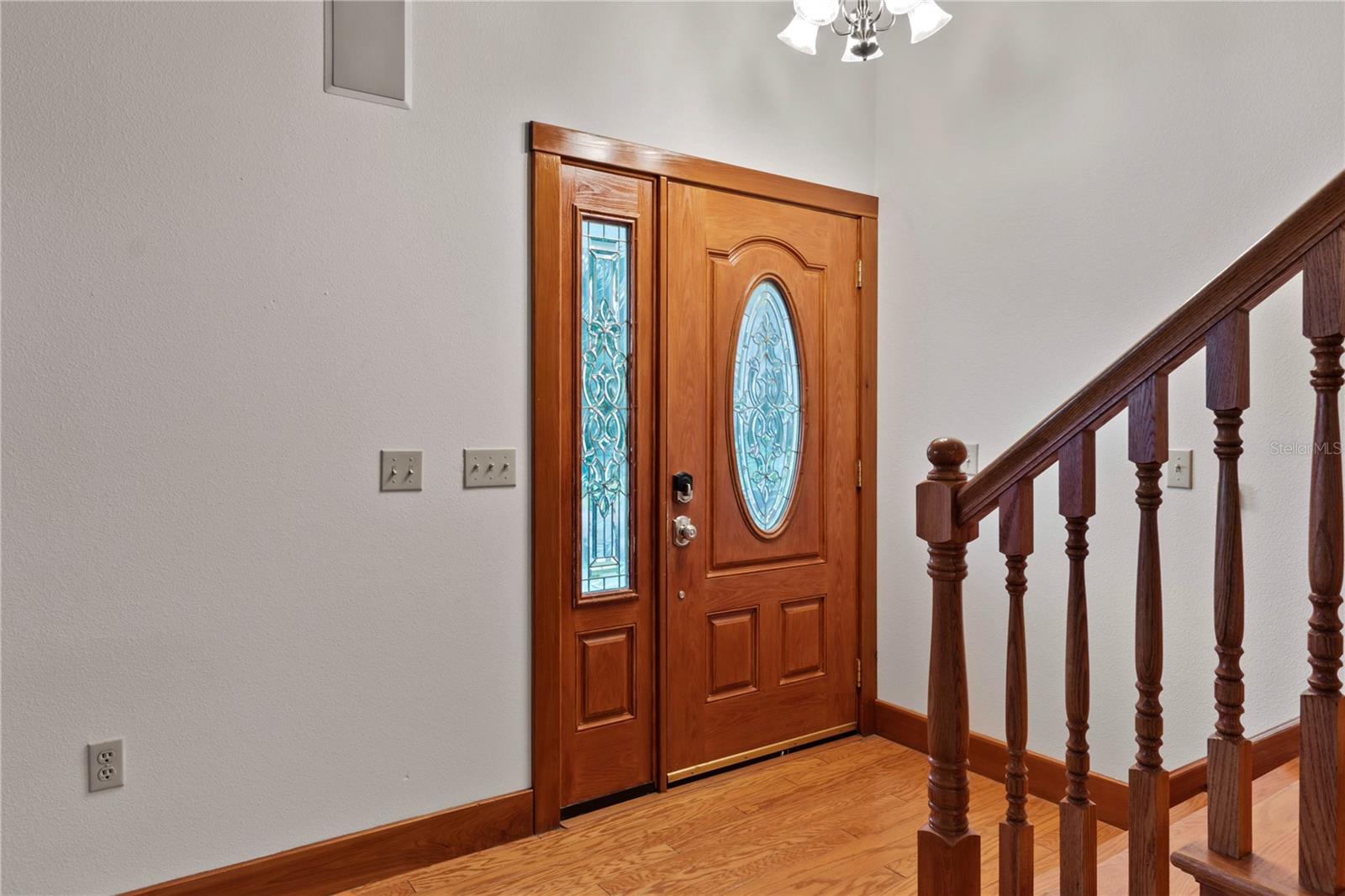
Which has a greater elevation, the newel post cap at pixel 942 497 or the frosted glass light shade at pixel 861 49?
the frosted glass light shade at pixel 861 49

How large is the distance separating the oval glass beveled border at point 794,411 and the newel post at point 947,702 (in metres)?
1.40

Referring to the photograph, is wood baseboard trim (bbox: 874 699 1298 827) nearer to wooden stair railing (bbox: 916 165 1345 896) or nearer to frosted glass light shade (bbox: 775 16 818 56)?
wooden stair railing (bbox: 916 165 1345 896)

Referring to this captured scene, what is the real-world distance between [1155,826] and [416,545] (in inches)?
70.7

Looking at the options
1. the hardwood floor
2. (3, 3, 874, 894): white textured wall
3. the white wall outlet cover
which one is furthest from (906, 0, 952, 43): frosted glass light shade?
the hardwood floor

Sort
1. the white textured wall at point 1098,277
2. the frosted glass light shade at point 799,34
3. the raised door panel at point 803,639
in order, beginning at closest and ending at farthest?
the white textured wall at point 1098,277 → the frosted glass light shade at point 799,34 → the raised door panel at point 803,639

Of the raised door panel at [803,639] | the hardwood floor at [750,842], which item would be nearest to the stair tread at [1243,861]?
the hardwood floor at [750,842]

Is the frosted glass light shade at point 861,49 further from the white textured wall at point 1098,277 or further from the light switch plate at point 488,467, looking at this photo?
the light switch plate at point 488,467

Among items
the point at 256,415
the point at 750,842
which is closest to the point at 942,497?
the point at 750,842

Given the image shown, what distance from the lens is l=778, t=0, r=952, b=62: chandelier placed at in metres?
2.49

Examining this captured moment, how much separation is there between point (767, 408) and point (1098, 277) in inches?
44.1

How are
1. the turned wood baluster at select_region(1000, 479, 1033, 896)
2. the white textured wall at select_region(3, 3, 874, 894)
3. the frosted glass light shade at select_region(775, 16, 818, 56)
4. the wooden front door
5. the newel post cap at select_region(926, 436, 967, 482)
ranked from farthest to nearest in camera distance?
the wooden front door < the frosted glass light shade at select_region(775, 16, 818, 56) < the white textured wall at select_region(3, 3, 874, 894) < the newel post cap at select_region(926, 436, 967, 482) < the turned wood baluster at select_region(1000, 479, 1033, 896)

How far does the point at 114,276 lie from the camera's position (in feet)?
6.34

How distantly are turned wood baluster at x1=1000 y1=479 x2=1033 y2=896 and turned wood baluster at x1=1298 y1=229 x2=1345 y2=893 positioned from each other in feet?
1.30

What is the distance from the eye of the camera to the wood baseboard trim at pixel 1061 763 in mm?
2064
